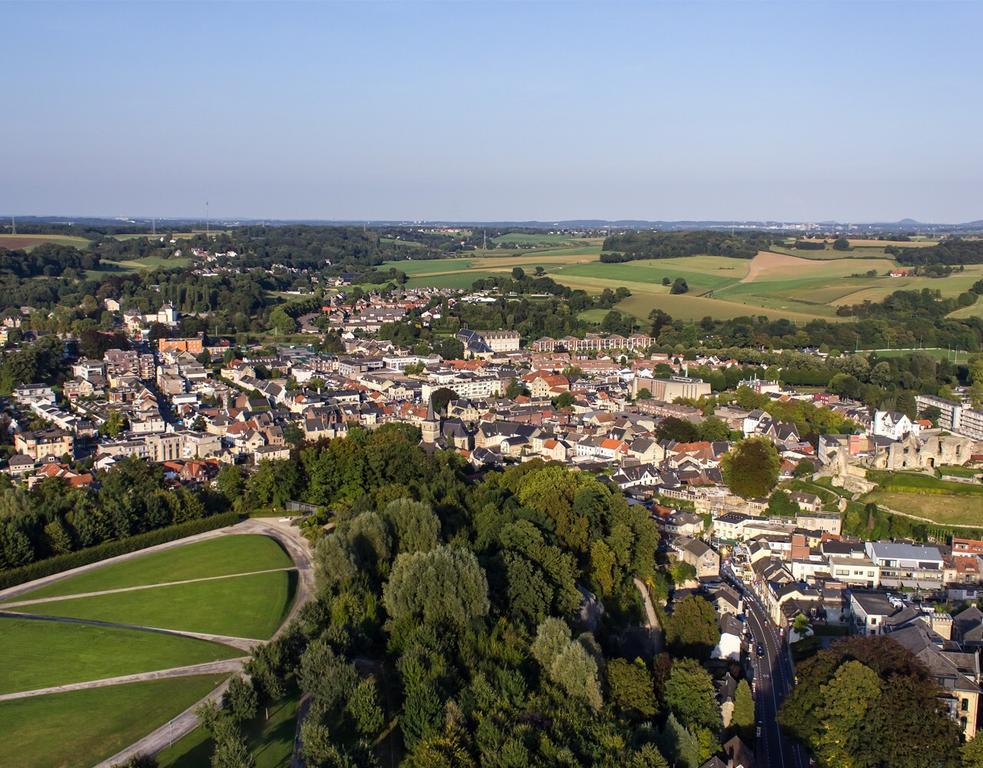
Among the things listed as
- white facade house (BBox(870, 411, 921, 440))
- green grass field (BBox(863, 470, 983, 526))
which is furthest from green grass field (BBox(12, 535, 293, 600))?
white facade house (BBox(870, 411, 921, 440))

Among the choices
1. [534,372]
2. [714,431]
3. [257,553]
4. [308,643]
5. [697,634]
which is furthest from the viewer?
[534,372]

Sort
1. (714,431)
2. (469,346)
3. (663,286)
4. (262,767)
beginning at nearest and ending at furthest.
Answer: (262,767) < (714,431) < (469,346) < (663,286)

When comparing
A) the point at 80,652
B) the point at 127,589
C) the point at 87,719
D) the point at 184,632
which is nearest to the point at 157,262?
the point at 127,589

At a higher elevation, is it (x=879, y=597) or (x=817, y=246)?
(x=817, y=246)

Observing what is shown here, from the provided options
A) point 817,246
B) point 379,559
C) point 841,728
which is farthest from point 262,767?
point 817,246

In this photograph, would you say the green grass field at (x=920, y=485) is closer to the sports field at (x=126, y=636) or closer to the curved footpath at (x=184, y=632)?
the curved footpath at (x=184, y=632)

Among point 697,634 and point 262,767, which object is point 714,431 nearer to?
point 697,634

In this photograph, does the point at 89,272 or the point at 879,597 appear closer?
the point at 879,597
